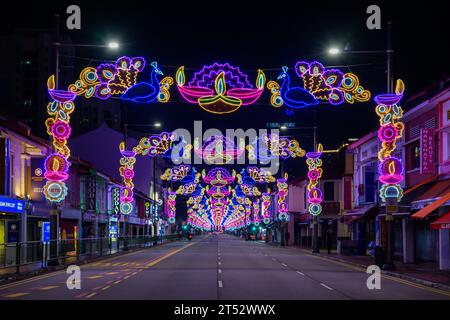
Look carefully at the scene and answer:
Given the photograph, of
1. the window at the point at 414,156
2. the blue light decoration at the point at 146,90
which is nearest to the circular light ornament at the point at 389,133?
the window at the point at 414,156

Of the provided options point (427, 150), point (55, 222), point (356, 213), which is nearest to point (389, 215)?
point (427, 150)

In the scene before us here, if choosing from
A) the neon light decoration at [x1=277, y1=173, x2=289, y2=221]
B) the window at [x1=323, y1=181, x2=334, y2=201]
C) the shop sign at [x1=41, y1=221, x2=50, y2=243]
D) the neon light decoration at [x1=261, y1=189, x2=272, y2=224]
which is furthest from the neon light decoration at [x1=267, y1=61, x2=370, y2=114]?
the neon light decoration at [x1=261, y1=189, x2=272, y2=224]

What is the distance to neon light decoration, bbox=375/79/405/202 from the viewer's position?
30.1m

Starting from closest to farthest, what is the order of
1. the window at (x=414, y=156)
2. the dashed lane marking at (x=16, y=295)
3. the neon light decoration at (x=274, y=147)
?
the dashed lane marking at (x=16, y=295) → the window at (x=414, y=156) → the neon light decoration at (x=274, y=147)

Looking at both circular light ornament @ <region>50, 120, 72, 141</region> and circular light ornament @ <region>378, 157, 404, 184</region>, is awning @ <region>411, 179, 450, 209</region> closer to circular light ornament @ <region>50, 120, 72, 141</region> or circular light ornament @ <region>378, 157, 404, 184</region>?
circular light ornament @ <region>378, 157, 404, 184</region>

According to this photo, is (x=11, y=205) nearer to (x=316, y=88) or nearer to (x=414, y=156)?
(x=316, y=88)

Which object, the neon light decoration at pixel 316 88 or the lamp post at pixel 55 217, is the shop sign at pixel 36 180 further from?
the neon light decoration at pixel 316 88

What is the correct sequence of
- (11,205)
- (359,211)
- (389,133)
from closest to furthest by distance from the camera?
(389,133) < (11,205) < (359,211)

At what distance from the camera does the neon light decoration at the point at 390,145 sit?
30.1 metres

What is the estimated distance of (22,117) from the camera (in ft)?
491

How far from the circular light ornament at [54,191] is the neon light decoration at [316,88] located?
10.2m

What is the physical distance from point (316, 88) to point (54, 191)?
40.8 ft

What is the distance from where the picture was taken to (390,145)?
30469 mm
